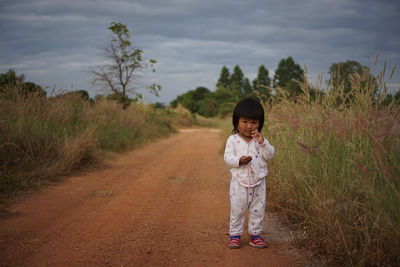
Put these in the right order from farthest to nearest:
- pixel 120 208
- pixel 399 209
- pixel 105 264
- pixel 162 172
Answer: pixel 162 172 → pixel 120 208 → pixel 105 264 → pixel 399 209

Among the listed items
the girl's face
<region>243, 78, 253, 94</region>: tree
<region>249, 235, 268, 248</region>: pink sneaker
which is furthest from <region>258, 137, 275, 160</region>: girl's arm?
<region>243, 78, 253, 94</region>: tree

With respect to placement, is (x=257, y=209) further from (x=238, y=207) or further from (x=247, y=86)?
(x=247, y=86)

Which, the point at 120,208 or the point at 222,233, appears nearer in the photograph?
the point at 222,233

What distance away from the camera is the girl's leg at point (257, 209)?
122 inches

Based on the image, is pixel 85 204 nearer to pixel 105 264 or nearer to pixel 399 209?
pixel 105 264

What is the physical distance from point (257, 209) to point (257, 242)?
33cm

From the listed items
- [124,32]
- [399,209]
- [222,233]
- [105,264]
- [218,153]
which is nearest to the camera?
[399,209]

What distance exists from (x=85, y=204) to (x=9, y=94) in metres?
4.50

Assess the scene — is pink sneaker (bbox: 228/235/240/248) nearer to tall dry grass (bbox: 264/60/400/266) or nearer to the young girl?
the young girl

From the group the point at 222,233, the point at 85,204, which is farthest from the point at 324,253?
the point at 85,204

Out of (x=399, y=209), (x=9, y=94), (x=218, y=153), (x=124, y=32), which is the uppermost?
(x=124, y=32)

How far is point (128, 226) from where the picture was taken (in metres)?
3.69

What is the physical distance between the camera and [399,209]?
214 cm

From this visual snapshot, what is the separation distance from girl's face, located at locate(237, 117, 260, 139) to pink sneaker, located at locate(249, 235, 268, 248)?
3.49ft
